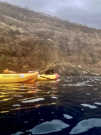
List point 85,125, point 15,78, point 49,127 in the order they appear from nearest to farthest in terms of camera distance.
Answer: point 49,127, point 85,125, point 15,78

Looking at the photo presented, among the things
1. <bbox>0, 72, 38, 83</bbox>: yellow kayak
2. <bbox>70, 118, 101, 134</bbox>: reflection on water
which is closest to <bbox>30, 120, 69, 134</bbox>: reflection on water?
<bbox>70, 118, 101, 134</bbox>: reflection on water

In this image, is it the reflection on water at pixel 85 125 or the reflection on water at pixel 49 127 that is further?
the reflection on water at pixel 85 125

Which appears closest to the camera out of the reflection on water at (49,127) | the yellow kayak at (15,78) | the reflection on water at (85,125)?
the reflection on water at (49,127)

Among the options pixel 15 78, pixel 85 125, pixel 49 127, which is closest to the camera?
pixel 49 127

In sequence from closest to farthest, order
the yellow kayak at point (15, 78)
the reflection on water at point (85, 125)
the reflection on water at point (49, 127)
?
the reflection on water at point (49, 127), the reflection on water at point (85, 125), the yellow kayak at point (15, 78)

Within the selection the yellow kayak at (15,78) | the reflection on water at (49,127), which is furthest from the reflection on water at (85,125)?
the yellow kayak at (15,78)

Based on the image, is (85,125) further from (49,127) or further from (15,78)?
(15,78)

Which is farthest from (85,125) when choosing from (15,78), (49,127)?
(15,78)

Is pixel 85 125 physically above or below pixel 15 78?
below

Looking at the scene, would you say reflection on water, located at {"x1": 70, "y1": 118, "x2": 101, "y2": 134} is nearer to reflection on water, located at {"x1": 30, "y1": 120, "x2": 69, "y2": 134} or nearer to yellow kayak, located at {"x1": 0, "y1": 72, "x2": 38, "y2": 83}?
reflection on water, located at {"x1": 30, "y1": 120, "x2": 69, "y2": 134}

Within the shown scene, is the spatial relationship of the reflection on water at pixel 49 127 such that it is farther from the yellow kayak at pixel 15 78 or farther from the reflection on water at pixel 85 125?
the yellow kayak at pixel 15 78

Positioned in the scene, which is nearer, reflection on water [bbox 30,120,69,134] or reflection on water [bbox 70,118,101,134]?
reflection on water [bbox 30,120,69,134]

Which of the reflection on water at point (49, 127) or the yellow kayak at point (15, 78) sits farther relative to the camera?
the yellow kayak at point (15, 78)

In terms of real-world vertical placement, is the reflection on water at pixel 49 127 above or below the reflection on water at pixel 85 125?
above
